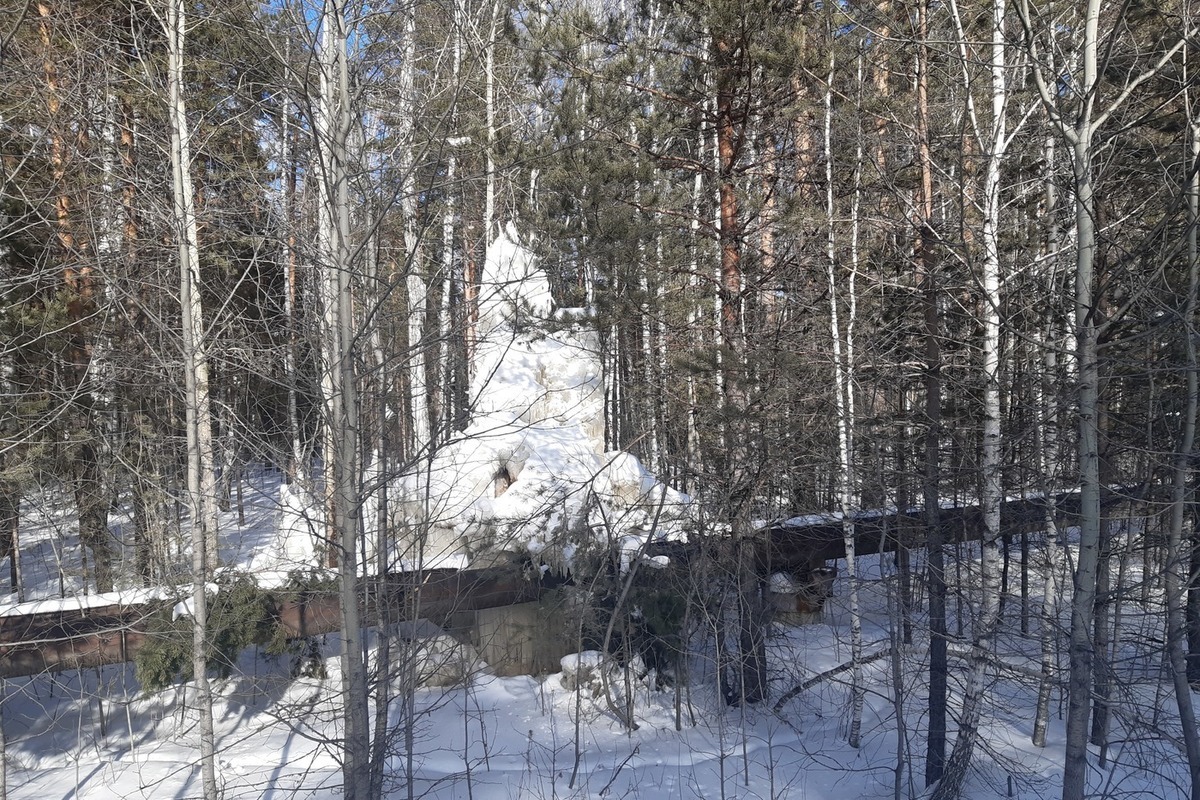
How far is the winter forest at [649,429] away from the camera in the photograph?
7.02 meters

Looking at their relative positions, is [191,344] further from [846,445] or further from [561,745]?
[846,445]

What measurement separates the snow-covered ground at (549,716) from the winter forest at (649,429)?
0.25ft

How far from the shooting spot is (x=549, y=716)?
392 inches

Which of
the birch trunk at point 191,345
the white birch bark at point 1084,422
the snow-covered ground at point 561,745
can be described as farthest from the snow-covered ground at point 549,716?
the white birch bark at point 1084,422

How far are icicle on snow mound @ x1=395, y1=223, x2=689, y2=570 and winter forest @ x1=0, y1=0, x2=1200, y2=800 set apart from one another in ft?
0.30

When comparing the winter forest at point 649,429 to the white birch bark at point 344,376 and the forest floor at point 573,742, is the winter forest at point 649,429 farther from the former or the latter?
the white birch bark at point 344,376

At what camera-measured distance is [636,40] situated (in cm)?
991

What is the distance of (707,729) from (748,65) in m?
8.41

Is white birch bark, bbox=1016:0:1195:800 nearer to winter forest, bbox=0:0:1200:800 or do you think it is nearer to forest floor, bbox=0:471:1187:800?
winter forest, bbox=0:0:1200:800

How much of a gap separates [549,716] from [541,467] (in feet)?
10.9

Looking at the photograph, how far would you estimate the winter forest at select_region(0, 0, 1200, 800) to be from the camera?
23.0 feet

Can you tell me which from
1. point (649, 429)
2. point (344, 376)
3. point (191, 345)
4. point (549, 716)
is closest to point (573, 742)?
point (549, 716)

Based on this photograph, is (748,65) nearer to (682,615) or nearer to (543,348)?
(543,348)

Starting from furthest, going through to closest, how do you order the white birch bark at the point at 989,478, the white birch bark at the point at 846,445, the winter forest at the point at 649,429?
the white birch bark at the point at 846,445, the white birch bark at the point at 989,478, the winter forest at the point at 649,429
